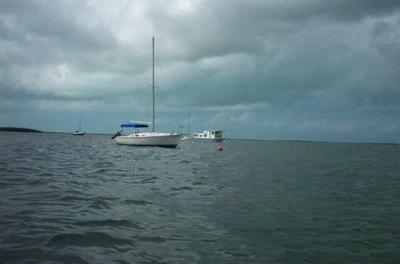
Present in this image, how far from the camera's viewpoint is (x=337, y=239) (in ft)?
28.2

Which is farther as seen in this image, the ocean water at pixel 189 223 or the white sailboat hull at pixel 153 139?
the white sailboat hull at pixel 153 139

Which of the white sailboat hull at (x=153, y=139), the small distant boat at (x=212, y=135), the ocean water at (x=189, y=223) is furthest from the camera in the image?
the small distant boat at (x=212, y=135)

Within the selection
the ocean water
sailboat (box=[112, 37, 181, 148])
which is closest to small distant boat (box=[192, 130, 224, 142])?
sailboat (box=[112, 37, 181, 148])

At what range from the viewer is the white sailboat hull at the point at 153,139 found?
53.5m

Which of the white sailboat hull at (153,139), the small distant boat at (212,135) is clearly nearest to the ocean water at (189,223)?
the white sailboat hull at (153,139)

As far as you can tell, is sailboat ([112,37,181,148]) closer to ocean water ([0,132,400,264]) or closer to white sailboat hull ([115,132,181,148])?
white sailboat hull ([115,132,181,148])

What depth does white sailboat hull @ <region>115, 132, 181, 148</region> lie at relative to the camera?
176 ft

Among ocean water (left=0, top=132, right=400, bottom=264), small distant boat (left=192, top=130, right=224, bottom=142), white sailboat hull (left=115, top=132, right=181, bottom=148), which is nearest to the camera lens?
ocean water (left=0, top=132, right=400, bottom=264)

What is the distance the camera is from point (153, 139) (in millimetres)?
53625

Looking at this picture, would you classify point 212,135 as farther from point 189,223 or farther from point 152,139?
point 189,223

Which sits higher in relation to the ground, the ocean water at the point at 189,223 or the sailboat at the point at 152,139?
the sailboat at the point at 152,139

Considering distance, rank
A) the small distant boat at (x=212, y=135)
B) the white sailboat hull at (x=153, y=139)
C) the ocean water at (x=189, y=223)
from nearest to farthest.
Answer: the ocean water at (x=189, y=223)
the white sailboat hull at (x=153, y=139)
the small distant boat at (x=212, y=135)

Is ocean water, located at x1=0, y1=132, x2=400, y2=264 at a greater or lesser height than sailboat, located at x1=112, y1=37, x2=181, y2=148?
lesser

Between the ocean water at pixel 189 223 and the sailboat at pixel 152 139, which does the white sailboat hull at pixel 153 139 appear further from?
the ocean water at pixel 189 223
